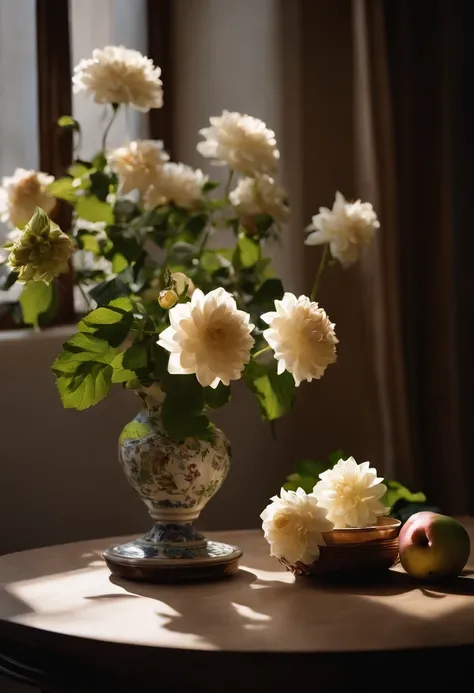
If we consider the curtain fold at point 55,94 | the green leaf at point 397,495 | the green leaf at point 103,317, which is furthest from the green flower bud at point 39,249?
the curtain fold at point 55,94

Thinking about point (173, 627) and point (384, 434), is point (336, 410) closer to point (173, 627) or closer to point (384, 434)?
point (384, 434)

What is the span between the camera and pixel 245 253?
72.2 inches

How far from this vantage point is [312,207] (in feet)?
8.43

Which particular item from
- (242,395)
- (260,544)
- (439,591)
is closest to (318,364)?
(439,591)

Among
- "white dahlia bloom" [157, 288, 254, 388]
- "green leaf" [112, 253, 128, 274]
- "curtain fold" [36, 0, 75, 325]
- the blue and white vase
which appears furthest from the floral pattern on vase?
"curtain fold" [36, 0, 75, 325]

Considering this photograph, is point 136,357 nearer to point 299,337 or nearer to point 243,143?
point 299,337

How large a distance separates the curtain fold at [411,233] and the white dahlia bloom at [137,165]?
0.81m

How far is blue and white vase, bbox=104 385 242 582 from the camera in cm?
150

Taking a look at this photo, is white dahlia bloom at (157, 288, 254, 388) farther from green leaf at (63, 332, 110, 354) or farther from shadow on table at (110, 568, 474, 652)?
shadow on table at (110, 568, 474, 652)

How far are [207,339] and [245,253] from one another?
55 cm

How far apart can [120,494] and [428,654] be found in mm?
1178

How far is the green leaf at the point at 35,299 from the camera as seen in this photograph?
1734 mm

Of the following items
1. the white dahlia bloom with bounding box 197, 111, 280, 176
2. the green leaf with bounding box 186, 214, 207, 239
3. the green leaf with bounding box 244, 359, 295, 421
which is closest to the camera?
the green leaf with bounding box 244, 359, 295, 421

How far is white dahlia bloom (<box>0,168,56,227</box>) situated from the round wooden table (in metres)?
0.56
